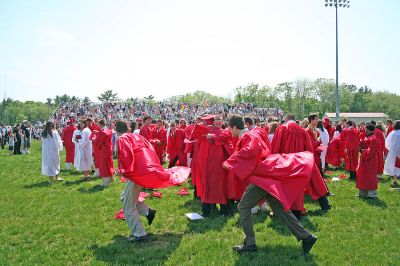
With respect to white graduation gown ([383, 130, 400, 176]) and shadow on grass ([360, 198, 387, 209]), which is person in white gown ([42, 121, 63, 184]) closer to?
shadow on grass ([360, 198, 387, 209])

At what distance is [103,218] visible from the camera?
7.73m

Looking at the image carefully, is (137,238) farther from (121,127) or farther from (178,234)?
(121,127)

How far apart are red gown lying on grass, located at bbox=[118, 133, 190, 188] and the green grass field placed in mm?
1090

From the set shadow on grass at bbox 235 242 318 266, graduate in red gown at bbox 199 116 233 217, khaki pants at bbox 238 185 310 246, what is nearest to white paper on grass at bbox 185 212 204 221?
graduate in red gown at bbox 199 116 233 217

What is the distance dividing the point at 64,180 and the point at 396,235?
34.6 feet

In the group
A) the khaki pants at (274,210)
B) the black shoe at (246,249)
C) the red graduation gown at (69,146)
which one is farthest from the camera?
the red graduation gown at (69,146)

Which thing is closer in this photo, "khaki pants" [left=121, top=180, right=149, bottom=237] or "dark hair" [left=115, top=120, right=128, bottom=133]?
"khaki pants" [left=121, top=180, right=149, bottom=237]

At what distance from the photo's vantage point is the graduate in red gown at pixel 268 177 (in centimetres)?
516

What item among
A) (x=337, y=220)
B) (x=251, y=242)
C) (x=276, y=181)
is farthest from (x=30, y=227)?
(x=337, y=220)

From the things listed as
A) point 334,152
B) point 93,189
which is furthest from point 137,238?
point 334,152

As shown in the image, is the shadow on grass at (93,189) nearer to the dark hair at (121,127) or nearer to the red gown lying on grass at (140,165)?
the dark hair at (121,127)

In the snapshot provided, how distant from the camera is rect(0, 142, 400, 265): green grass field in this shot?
5465mm

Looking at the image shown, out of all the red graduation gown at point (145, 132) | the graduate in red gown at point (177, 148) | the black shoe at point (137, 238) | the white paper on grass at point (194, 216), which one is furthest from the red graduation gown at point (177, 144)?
the black shoe at point (137, 238)

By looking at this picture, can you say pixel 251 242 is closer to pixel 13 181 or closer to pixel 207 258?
pixel 207 258
